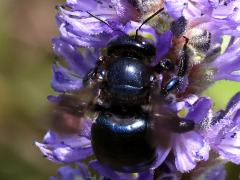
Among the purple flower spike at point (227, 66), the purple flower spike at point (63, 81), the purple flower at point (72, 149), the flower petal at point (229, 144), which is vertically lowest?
the purple flower at point (72, 149)

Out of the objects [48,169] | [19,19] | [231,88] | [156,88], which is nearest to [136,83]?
[156,88]

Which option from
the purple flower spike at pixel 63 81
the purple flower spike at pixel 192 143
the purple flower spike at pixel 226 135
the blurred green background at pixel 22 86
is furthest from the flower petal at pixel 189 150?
the blurred green background at pixel 22 86

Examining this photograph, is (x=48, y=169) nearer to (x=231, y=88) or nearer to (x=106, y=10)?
(x=231, y=88)

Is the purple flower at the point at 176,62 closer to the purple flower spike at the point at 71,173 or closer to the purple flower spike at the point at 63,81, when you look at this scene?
the purple flower spike at the point at 63,81

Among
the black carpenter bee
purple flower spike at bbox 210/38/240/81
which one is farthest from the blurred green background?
the black carpenter bee

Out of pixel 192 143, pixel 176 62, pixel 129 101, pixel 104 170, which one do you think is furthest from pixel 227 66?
pixel 104 170

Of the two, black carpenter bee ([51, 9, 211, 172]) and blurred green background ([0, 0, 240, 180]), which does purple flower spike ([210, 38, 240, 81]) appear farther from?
blurred green background ([0, 0, 240, 180])

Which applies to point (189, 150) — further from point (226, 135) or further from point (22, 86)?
point (22, 86)

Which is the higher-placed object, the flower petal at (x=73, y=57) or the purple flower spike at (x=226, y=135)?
the flower petal at (x=73, y=57)
